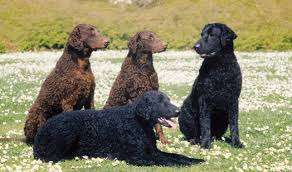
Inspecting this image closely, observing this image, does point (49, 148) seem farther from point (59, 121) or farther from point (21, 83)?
point (21, 83)

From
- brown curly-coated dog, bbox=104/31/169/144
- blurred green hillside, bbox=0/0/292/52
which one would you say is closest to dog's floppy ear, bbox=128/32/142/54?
brown curly-coated dog, bbox=104/31/169/144

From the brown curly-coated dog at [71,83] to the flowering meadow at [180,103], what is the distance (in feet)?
2.41

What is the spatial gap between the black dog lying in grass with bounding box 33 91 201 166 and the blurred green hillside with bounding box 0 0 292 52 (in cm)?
3159

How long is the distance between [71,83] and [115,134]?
65.0 inches

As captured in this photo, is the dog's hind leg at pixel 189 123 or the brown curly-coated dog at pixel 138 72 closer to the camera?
the brown curly-coated dog at pixel 138 72

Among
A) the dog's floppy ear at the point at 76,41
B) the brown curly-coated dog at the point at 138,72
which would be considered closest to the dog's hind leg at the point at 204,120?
the brown curly-coated dog at the point at 138,72

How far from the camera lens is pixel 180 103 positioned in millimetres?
17641

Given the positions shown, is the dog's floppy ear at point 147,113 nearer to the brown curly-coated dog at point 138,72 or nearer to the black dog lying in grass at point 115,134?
the black dog lying in grass at point 115,134

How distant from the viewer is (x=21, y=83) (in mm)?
23016

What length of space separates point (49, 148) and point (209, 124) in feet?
9.70

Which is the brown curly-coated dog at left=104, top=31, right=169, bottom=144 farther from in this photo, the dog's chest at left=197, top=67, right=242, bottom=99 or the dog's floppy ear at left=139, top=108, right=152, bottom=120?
the dog's floppy ear at left=139, top=108, right=152, bottom=120

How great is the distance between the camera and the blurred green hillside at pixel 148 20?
4175cm

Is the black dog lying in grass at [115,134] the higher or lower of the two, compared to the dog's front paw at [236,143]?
higher

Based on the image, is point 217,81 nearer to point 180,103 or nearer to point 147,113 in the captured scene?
point 147,113
